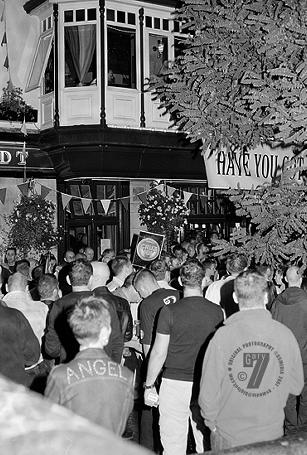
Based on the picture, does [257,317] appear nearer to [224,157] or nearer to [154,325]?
[154,325]

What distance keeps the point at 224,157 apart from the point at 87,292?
3.96 metres

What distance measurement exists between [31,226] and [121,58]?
4.93 meters

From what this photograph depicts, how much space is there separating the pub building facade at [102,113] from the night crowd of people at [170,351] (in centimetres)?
719

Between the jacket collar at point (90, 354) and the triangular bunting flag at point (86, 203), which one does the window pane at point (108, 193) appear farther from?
the jacket collar at point (90, 354)

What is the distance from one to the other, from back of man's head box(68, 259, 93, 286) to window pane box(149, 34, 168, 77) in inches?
466

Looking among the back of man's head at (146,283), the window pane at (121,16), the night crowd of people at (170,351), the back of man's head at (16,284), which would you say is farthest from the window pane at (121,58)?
the back of man's head at (16,284)

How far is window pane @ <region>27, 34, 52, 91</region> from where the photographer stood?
17.8 meters

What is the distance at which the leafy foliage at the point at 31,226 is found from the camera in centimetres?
1625

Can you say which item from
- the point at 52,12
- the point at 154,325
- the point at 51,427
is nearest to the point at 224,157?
the point at 154,325

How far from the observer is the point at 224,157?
10305 millimetres

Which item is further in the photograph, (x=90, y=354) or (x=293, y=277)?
(x=293, y=277)

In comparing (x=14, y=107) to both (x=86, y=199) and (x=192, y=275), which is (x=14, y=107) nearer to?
(x=86, y=199)

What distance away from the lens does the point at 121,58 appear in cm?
1780
